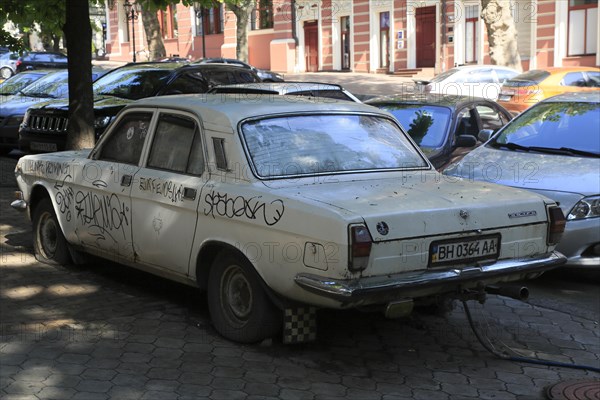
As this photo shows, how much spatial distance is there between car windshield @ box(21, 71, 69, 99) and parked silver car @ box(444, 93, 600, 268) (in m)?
8.18

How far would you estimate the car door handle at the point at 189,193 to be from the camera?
5880 mm

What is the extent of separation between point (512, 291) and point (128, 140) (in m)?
3.21

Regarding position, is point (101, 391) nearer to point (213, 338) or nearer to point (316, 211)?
point (213, 338)

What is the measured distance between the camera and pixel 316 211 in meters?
4.99

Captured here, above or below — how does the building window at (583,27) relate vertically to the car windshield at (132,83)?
above

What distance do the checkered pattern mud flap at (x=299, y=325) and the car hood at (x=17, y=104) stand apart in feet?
33.9

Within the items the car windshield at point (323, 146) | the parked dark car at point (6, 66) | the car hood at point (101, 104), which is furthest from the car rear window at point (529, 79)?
the parked dark car at point (6, 66)

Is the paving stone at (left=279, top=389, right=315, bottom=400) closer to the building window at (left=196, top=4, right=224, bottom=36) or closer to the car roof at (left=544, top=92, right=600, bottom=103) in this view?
the car roof at (left=544, top=92, right=600, bottom=103)

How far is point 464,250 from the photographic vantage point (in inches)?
207

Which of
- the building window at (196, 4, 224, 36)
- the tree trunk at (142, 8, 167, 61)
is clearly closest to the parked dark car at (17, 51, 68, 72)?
the tree trunk at (142, 8, 167, 61)

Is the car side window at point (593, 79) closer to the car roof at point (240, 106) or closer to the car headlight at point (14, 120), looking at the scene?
the car headlight at point (14, 120)

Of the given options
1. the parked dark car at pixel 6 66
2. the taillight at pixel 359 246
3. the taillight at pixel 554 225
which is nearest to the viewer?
the taillight at pixel 359 246

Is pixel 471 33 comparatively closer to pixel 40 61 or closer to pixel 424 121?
pixel 40 61

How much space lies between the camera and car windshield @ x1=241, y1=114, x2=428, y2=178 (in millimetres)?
5781
